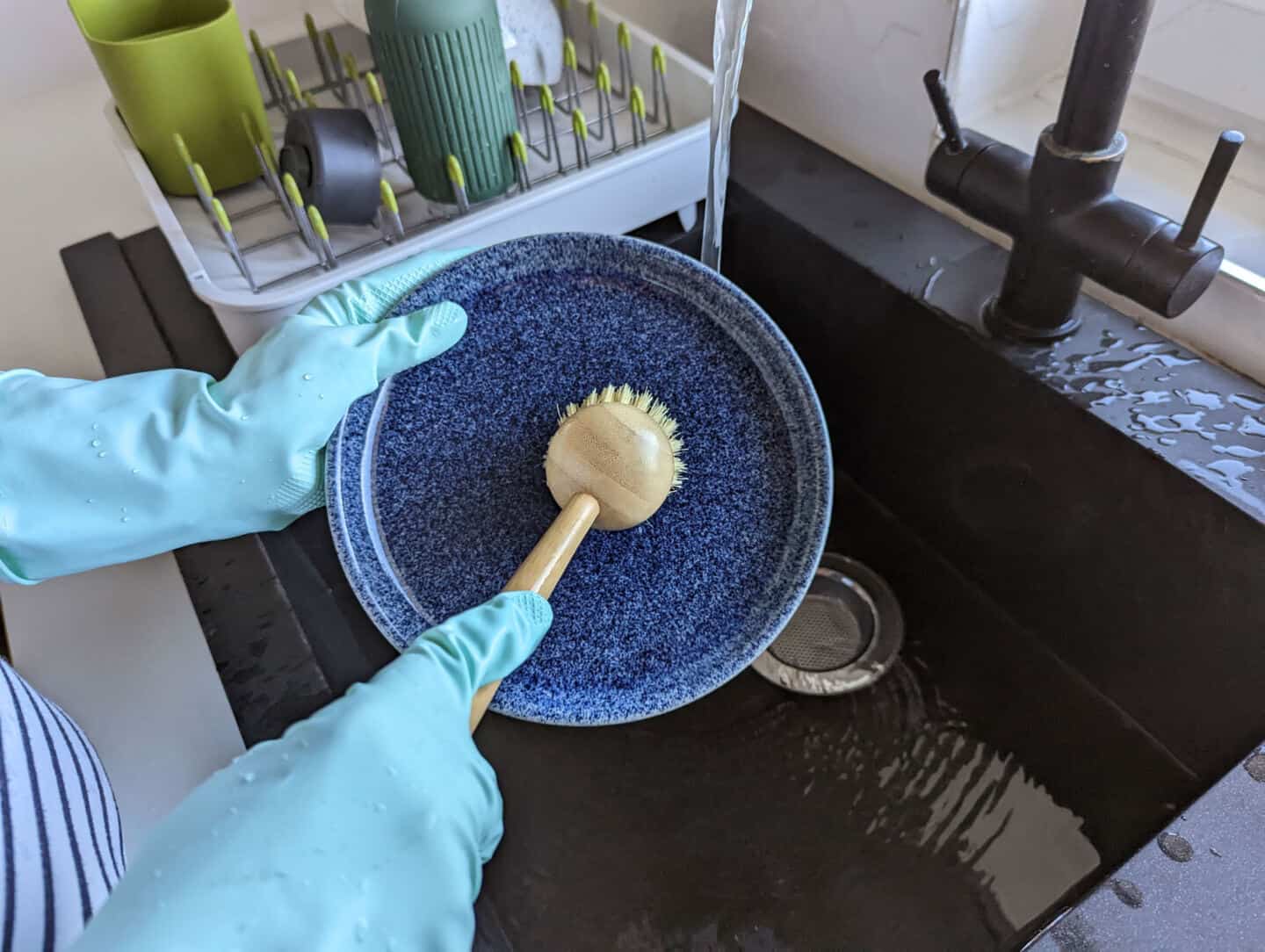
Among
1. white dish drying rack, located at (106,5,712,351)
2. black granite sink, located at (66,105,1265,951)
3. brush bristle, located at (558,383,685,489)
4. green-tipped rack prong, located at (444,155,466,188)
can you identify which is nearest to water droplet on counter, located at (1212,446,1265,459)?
black granite sink, located at (66,105,1265,951)

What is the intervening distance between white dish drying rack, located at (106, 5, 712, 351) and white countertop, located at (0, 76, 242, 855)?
0.72 feet

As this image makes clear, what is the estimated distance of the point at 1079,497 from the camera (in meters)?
0.62

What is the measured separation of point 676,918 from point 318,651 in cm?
33

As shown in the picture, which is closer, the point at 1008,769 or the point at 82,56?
the point at 1008,769

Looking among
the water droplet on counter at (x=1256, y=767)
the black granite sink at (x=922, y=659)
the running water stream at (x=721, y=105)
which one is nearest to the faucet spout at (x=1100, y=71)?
the black granite sink at (x=922, y=659)

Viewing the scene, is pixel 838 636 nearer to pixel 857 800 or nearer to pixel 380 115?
pixel 857 800

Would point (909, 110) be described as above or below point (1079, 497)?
above

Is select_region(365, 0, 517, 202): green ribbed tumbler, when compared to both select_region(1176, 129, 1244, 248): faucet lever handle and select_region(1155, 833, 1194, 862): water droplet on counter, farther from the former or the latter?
select_region(1155, 833, 1194, 862): water droplet on counter

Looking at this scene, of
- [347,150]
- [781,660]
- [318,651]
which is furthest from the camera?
[781,660]

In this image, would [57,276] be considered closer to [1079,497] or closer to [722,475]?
[722,475]

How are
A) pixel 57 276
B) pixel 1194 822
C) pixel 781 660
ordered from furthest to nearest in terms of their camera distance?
1. pixel 57 276
2. pixel 781 660
3. pixel 1194 822

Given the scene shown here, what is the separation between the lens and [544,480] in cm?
60

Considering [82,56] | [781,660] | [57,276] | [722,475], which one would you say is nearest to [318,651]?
[722,475]

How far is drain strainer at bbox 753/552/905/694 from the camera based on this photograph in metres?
0.77
